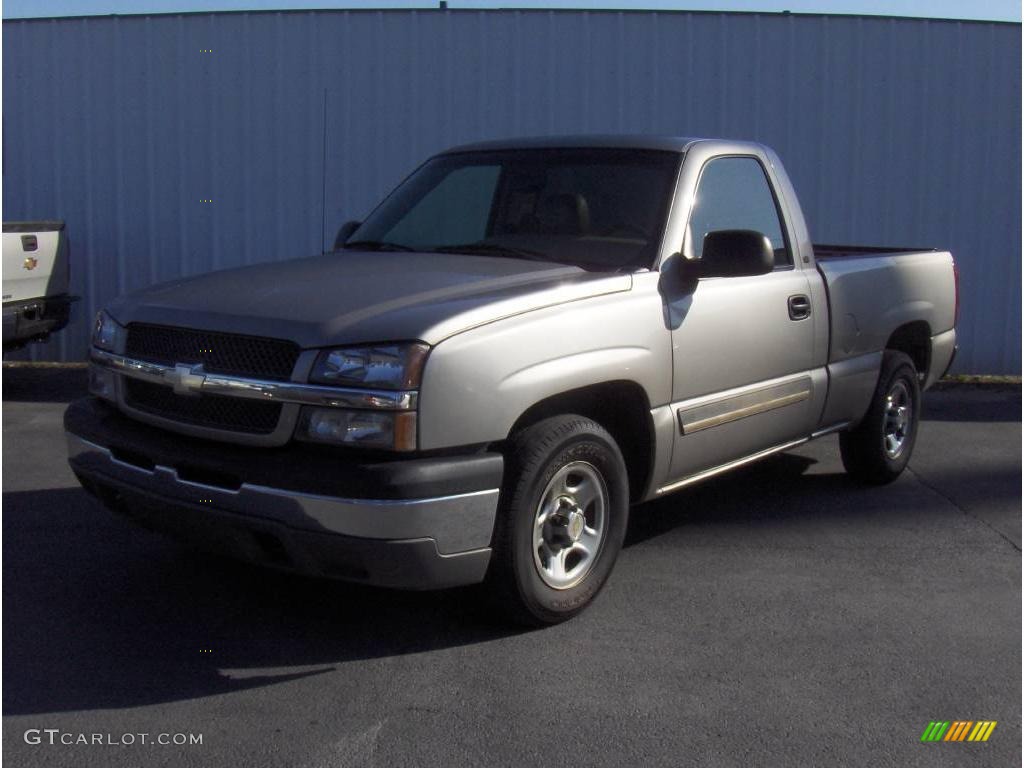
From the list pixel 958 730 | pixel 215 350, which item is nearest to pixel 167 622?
pixel 215 350

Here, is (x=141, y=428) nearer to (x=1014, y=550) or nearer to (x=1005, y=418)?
(x=1014, y=550)

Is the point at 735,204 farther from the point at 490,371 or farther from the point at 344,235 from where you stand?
the point at 490,371

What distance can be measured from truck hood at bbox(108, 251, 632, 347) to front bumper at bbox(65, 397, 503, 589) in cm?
40

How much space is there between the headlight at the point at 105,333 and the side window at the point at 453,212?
4.35 feet

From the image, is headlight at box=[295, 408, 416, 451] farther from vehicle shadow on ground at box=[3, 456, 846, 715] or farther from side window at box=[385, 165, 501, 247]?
side window at box=[385, 165, 501, 247]

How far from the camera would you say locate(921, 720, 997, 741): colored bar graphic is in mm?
3303

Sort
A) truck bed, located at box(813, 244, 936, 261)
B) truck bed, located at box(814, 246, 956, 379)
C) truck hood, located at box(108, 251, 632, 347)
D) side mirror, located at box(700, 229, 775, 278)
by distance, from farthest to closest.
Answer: truck bed, located at box(813, 244, 936, 261) < truck bed, located at box(814, 246, 956, 379) < side mirror, located at box(700, 229, 775, 278) < truck hood, located at box(108, 251, 632, 347)

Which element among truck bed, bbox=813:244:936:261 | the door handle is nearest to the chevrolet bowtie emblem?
the door handle

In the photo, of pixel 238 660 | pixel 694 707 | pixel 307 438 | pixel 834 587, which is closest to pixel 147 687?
pixel 238 660

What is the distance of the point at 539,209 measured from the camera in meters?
4.89

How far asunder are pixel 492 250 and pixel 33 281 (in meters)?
5.31

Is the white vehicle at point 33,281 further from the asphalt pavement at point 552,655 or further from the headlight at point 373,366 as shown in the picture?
the headlight at point 373,366

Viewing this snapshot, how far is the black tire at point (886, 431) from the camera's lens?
611 cm

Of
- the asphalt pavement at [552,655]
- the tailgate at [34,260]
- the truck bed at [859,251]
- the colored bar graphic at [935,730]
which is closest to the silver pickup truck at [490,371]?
the asphalt pavement at [552,655]
